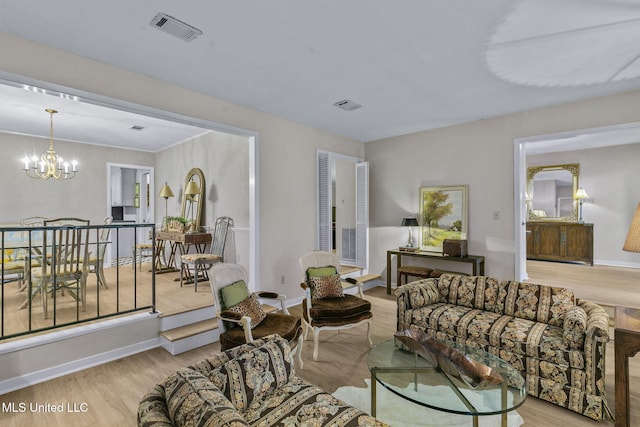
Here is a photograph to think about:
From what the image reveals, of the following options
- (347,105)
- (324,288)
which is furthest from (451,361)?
(347,105)

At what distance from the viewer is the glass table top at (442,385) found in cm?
169

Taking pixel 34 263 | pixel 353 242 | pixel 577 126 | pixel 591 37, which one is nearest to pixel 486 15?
pixel 591 37

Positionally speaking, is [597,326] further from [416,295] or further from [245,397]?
[245,397]

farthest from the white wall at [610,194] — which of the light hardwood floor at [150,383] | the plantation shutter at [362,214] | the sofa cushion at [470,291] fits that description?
the sofa cushion at [470,291]

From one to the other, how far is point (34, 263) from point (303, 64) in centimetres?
448

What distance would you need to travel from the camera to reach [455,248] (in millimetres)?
4551

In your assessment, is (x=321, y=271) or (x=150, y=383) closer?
(x=150, y=383)

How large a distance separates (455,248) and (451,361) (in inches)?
106

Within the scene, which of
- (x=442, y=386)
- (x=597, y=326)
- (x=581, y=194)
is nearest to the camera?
(x=442, y=386)

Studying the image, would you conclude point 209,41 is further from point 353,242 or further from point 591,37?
point 353,242

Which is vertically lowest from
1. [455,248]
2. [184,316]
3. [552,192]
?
[184,316]

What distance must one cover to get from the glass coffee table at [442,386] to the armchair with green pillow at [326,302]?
808 mm

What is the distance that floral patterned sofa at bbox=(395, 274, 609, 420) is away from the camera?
2146 mm

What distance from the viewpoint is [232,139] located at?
5.27m
